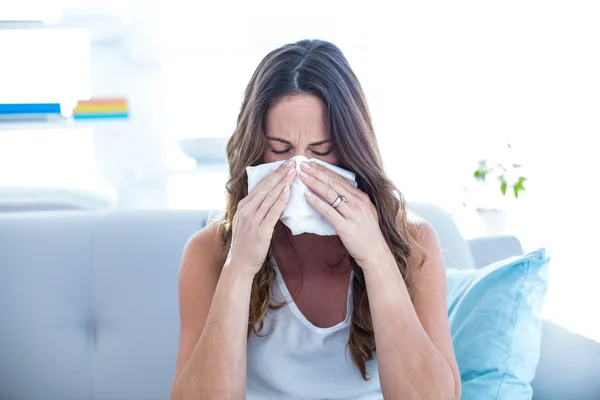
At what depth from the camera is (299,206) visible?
48.3 inches

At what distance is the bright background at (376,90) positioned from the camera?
2547 mm

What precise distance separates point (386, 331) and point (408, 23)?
6.15ft

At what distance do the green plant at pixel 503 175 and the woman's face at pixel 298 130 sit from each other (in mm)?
1478

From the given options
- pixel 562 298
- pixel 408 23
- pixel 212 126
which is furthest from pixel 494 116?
pixel 212 126

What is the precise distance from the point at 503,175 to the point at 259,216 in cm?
170

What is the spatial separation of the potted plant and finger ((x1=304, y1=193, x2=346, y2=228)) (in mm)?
1459

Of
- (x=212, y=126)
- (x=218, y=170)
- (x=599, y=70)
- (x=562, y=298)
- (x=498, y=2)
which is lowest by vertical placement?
(x=562, y=298)

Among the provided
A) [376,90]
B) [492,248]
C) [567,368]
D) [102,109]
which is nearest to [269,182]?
[567,368]

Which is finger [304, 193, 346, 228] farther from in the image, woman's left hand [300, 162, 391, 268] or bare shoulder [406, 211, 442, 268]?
bare shoulder [406, 211, 442, 268]

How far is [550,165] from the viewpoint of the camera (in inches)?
111

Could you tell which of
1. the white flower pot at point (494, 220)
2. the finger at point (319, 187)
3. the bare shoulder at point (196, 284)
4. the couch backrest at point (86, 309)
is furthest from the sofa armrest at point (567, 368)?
the white flower pot at point (494, 220)

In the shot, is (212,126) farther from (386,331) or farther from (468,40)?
(386,331)

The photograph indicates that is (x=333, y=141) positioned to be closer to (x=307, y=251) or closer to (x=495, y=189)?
(x=307, y=251)

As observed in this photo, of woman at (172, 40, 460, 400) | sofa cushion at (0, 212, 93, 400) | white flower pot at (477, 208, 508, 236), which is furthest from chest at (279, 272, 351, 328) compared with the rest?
white flower pot at (477, 208, 508, 236)
